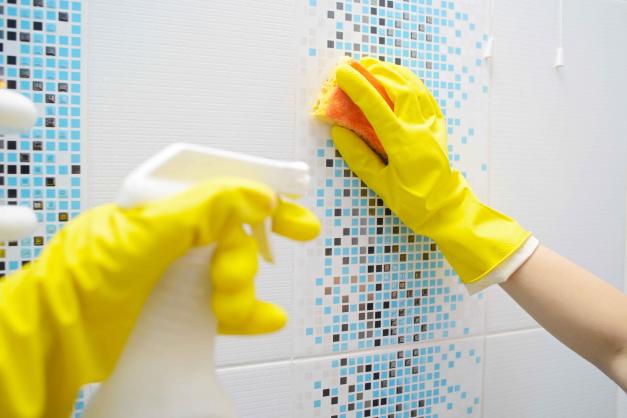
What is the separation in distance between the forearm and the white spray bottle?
0.45 metres

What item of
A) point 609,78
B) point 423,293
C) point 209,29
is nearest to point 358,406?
point 423,293

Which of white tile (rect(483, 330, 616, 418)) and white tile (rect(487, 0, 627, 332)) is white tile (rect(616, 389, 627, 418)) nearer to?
white tile (rect(483, 330, 616, 418))

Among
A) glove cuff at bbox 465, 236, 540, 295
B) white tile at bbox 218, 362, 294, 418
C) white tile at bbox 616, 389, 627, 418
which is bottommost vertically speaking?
white tile at bbox 616, 389, 627, 418

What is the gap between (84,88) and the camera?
0.54m

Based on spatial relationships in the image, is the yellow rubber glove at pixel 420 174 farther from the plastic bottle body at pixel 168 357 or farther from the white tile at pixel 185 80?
the plastic bottle body at pixel 168 357

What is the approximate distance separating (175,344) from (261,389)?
0.31 m

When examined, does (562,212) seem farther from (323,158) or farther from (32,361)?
(32,361)

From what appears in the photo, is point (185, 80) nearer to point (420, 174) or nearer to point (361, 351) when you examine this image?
point (420, 174)

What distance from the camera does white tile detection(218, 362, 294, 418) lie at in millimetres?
606

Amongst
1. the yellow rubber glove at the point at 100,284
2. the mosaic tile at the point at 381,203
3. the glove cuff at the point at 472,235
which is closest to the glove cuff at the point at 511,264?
the glove cuff at the point at 472,235

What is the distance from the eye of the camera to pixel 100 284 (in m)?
0.32

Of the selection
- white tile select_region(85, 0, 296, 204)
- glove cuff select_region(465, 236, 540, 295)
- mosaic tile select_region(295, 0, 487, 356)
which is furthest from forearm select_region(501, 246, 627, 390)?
white tile select_region(85, 0, 296, 204)

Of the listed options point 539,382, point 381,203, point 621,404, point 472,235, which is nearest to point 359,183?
point 381,203

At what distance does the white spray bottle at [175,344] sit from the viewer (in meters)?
0.34
